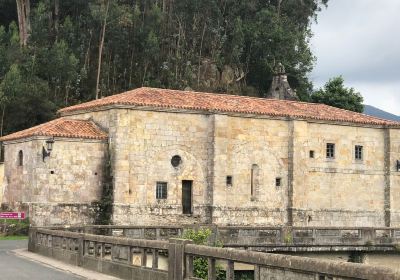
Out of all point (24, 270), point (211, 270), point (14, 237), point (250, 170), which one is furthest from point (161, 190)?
point (211, 270)

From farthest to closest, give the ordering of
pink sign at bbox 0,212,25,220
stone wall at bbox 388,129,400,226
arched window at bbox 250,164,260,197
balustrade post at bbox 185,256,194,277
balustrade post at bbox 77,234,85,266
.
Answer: stone wall at bbox 388,129,400,226
arched window at bbox 250,164,260,197
pink sign at bbox 0,212,25,220
balustrade post at bbox 77,234,85,266
balustrade post at bbox 185,256,194,277

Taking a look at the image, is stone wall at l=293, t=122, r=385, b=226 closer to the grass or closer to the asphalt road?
the grass

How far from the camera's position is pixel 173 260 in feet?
47.2

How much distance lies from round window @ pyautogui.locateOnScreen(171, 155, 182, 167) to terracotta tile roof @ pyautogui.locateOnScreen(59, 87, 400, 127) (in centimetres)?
309

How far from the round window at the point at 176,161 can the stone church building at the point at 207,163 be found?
6 centimetres

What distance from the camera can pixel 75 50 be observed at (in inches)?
2537

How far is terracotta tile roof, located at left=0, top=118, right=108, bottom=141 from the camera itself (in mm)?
38469

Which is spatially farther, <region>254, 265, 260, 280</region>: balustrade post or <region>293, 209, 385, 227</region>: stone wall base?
<region>293, 209, 385, 227</region>: stone wall base

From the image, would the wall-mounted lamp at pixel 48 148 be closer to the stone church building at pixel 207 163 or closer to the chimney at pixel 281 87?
the stone church building at pixel 207 163

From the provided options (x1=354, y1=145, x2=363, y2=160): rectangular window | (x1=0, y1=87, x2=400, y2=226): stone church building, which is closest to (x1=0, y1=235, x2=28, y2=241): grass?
(x1=0, y1=87, x2=400, y2=226): stone church building

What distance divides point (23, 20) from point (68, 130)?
2960 cm

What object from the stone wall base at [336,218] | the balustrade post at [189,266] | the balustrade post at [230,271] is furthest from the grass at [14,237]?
the balustrade post at [230,271]

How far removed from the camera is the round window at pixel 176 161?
40.8 m

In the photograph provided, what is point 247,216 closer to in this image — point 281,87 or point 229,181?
point 229,181
